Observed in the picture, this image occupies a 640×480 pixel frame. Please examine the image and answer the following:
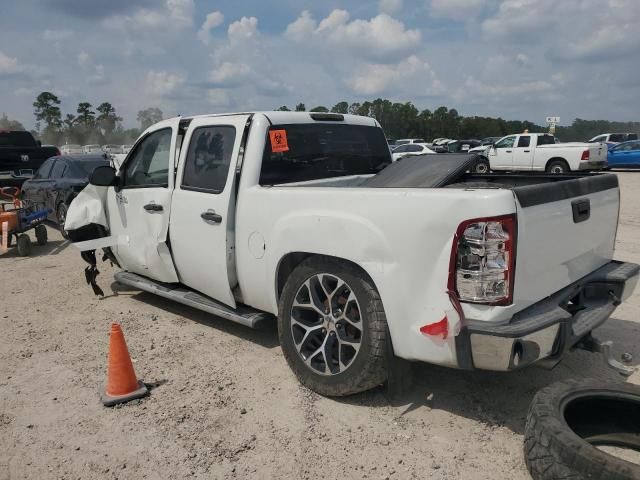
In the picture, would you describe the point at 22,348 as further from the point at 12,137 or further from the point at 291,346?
the point at 12,137

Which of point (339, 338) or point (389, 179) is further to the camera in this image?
point (389, 179)

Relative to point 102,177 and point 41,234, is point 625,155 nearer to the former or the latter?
point 41,234

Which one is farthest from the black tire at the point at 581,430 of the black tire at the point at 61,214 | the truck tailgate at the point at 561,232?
the black tire at the point at 61,214

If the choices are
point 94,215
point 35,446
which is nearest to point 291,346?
point 35,446

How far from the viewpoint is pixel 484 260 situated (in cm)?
271

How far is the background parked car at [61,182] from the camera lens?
10492 millimetres

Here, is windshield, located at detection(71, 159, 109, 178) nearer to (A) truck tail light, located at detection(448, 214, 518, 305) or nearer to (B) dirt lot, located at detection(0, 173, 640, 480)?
(B) dirt lot, located at detection(0, 173, 640, 480)

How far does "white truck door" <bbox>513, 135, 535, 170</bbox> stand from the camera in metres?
20.8

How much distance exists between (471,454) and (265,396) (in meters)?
1.43

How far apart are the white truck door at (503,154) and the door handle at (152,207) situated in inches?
748

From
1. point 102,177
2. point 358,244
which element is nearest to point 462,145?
point 102,177

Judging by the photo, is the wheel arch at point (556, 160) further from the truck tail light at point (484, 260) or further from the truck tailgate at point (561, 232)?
the truck tail light at point (484, 260)

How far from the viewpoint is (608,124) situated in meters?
78.8

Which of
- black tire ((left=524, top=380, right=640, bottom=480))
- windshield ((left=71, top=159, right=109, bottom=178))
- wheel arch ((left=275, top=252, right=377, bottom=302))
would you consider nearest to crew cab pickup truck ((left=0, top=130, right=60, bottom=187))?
windshield ((left=71, top=159, right=109, bottom=178))
